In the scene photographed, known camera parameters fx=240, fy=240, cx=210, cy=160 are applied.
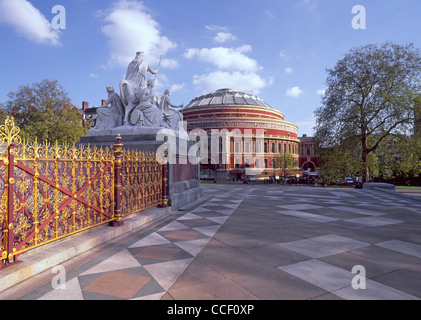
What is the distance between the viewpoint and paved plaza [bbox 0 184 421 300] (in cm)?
263

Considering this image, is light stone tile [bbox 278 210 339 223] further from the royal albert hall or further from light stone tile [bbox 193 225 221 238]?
the royal albert hall

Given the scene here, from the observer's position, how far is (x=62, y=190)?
12.2 feet

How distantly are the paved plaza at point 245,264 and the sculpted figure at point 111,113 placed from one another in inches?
193

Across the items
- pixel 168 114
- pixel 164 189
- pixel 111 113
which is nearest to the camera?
pixel 164 189

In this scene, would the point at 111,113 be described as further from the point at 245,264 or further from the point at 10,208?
the point at 245,264

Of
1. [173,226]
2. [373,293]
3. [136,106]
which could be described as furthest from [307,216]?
[136,106]

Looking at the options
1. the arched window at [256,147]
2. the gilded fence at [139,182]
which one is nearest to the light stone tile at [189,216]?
the gilded fence at [139,182]

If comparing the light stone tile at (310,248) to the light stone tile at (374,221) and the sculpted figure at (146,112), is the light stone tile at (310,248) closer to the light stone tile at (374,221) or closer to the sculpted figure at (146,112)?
the light stone tile at (374,221)

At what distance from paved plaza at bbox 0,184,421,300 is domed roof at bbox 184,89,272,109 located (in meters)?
47.3

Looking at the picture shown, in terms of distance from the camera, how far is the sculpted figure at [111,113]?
8828mm

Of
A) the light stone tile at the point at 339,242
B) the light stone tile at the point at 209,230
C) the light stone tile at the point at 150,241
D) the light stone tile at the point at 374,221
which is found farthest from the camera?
the light stone tile at the point at 374,221

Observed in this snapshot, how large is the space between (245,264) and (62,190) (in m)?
2.98

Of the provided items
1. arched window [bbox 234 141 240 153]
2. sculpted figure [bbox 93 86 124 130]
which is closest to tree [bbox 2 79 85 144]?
sculpted figure [bbox 93 86 124 130]

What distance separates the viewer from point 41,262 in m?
3.11
